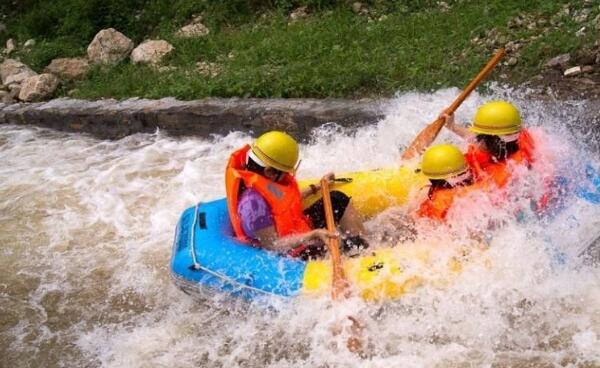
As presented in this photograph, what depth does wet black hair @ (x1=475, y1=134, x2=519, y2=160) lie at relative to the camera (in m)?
4.23

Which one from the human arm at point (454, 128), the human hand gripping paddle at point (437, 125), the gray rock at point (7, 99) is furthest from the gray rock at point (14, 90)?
the human arm at point (454, 128)

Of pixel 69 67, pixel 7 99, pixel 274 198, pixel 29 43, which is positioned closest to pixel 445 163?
pixel 274 198

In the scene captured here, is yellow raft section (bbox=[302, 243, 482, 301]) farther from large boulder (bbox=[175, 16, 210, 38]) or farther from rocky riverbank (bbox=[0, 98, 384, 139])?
large boulder (bbox=[175, 16, 210, 38])

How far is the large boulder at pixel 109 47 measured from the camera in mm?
10078

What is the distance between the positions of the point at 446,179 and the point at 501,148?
508 mm

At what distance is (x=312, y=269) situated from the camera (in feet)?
12.9

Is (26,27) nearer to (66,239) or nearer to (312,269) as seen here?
(66,239)

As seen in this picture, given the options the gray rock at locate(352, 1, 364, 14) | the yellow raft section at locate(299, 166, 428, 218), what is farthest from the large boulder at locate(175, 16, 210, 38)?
the yellow raft section at locate(299, 166, 428, 218)

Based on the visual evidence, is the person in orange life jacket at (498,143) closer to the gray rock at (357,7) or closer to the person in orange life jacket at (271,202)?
the person in orange life jacket at (271,202)

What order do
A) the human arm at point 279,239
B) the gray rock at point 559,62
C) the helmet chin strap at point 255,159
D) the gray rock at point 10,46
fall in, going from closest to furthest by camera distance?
the human arm at point 279,239
the helmet chin strap at point 255,159
the gray rock at point 559,62
the gray rock at point 10,46

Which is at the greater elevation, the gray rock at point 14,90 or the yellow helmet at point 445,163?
the yellow helmet at point 445,163

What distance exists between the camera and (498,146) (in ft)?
13.9

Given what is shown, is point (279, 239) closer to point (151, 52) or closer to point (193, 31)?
point (151, 52)

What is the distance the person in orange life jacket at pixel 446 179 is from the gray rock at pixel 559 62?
2.94 m
